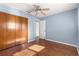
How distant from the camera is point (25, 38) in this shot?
4711 millimetres

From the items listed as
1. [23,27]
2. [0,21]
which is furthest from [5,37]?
[23,27]

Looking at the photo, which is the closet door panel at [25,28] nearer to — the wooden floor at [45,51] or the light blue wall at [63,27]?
the wooden floor at [45,51]

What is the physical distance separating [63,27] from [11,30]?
3775 millimetres

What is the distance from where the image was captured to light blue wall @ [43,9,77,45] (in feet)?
13.9

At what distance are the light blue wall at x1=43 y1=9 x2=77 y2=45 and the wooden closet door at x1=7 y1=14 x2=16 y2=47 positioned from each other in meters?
3.31

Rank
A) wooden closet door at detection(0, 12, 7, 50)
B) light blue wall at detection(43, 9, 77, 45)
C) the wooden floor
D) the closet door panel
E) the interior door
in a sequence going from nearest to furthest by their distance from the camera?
the wooden floor → wooden closet door at detection(0, 12, 7, 50) → light blue wall at detection(43, 9, 77, 45) → the closet door panel → the interior door

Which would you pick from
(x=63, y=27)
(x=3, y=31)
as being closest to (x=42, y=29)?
(x=63, y=27)

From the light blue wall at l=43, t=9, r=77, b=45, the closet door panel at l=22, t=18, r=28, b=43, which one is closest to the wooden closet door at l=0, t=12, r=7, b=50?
the closet door panel at l=22, t=18, r=28, b=43

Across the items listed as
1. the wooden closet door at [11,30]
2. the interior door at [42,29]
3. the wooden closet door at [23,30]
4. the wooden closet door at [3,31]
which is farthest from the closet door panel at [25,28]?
the interior door at [42,29]

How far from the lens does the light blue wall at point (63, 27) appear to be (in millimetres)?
A: 4234

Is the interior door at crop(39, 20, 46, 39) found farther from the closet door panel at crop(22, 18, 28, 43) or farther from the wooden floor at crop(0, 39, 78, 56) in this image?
the wooden floor at crop(0, 39, 78, 56)

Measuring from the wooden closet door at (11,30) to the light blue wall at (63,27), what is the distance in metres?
3.31

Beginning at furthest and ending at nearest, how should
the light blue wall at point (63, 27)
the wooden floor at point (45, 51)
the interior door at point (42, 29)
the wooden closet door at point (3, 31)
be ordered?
the interior door at point (42, 29), the light blue wall at point (63, 27), the wooden closet door at point (3, 31), the wooden floor at point (45, 51)

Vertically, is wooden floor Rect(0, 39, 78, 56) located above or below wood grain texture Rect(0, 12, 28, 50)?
below
